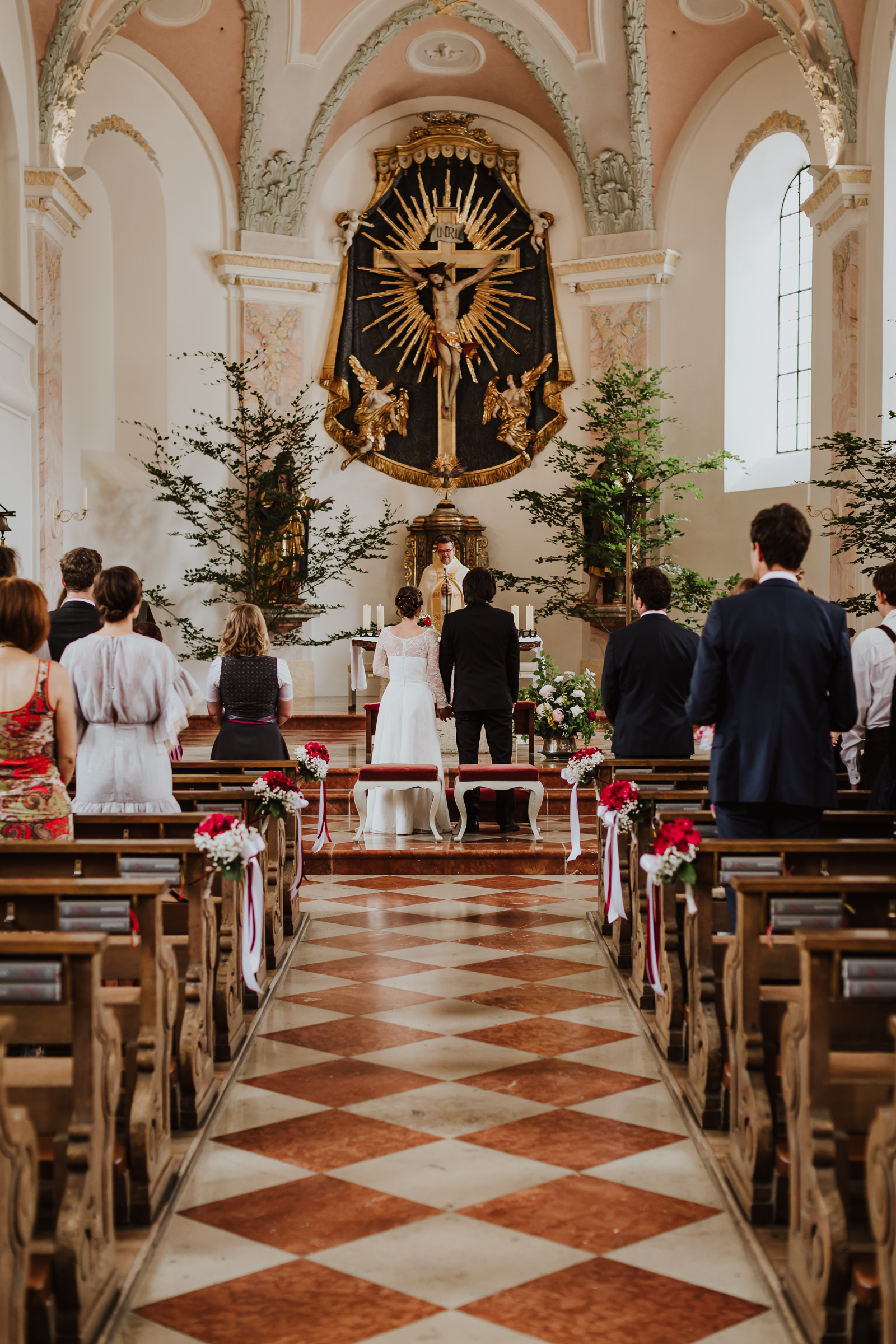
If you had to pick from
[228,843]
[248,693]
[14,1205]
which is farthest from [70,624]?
[14,1205]

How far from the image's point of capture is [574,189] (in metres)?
15.1

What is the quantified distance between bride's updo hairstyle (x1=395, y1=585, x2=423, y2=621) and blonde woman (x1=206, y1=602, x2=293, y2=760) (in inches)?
64.1

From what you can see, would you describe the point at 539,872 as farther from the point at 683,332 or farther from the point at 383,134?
the point at 383,134

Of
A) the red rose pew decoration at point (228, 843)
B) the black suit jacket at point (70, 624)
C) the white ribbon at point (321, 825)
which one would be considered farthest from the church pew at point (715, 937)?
the white ribbon at point (321, 825)

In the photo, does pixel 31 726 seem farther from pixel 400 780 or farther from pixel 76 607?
pixel 400 780

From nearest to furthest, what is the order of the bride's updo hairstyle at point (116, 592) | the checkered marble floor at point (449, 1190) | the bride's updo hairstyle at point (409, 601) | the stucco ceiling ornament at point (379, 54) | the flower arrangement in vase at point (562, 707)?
1. the checkered marble floor at point (449, 1190)
2. the bride's updo hairstyle at point (116, 592)
3. the bride's updo hairstyle at point (409, 601)
4. the flower arrangement in vase at point (562, 707)
5. the stucco ceiling ornament at point (379, 54)

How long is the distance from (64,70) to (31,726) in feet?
31.5

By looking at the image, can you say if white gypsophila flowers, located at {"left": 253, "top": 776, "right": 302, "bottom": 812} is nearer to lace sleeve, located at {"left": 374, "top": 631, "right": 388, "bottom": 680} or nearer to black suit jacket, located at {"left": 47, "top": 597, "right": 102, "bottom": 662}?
black suit jacket, located at {"left": 47, "top": 597, "right": 102, "bottom": 662}

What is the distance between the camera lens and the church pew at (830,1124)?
248 centimetres

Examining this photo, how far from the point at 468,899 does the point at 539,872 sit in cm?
96

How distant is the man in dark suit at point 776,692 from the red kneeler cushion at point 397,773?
4.08m

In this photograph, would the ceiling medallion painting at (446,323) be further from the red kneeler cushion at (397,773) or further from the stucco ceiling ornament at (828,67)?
the red kneeler cushion at (397,773)

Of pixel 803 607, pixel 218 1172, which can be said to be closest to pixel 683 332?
pixel 803 607

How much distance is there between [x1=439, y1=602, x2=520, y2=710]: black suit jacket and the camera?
7.72 meters
